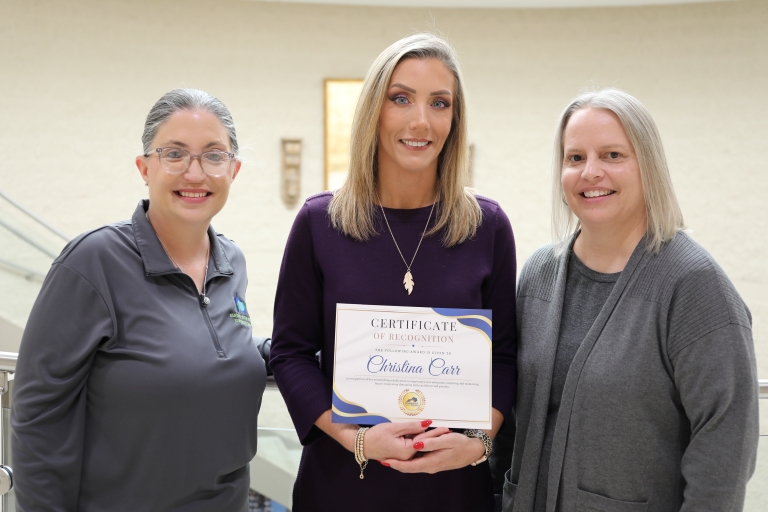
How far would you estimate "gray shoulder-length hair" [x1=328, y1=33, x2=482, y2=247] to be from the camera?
1772 mm

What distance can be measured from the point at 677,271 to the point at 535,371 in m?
0.44

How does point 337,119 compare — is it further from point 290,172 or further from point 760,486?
point 760,486

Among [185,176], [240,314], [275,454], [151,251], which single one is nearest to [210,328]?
[240,314]

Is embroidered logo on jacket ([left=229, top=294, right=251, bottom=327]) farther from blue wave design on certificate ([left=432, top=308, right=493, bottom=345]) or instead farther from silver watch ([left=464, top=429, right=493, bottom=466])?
silver watch ([left=464, top=429, right=493, bottom=466])

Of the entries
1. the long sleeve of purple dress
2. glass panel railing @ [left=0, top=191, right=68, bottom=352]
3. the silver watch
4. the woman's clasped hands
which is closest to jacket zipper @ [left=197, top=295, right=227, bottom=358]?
the long sleeve of purple dress

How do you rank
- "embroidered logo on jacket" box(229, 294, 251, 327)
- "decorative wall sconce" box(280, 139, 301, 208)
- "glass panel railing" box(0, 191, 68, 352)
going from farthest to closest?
"decorative wall sconce" box(280, 139, 301, 208) < "glass panel railing" box(0, 191, 68, 352) < "embroidered logo on jacket" box(229, 294, 251, 327)

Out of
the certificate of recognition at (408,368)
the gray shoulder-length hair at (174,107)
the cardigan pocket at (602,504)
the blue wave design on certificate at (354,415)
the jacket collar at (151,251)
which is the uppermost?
the gray shoulder-length hair at (174,107)

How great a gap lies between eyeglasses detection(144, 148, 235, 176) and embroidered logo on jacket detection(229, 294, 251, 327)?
36 centimetres

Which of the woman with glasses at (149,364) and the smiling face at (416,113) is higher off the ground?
the smiling face at (416,113)

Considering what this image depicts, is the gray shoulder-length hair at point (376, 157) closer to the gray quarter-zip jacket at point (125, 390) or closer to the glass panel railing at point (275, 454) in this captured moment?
the gray quarter-zip jacket at point (125, 390)

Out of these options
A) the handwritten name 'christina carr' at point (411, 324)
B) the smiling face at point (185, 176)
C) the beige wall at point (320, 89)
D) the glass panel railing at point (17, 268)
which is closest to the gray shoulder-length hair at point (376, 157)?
Answer: the handwritten name 'christina carr' at point (411, 324)

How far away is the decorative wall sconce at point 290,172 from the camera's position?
26.3ft

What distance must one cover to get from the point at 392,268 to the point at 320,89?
22.1 ft

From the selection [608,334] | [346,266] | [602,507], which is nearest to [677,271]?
[608,334]
